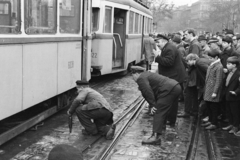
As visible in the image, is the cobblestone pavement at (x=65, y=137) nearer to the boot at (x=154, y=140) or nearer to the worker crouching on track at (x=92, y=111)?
the worker crouching on track at (x=92, y=111)

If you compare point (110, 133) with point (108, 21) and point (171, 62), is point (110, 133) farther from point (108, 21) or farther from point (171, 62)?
point (108, 21)

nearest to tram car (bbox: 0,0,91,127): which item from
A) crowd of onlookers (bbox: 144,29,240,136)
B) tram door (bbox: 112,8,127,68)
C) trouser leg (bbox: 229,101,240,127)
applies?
crowd of onlookers (bbox: 144,29,240,136)

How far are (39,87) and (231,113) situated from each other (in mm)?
3656

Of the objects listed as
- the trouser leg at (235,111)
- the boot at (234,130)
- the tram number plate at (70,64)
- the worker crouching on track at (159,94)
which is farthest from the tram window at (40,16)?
the boot at (234,130)

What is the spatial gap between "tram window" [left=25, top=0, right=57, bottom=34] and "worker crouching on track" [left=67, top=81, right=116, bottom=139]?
3.79ft

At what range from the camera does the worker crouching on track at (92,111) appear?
6.40 meters

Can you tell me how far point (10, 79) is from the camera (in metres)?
5.30

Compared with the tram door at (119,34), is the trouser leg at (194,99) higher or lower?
lower

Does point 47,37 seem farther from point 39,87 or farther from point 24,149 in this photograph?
point 24,149

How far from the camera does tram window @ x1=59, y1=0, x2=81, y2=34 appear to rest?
24.2 feet

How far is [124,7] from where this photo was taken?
1341cm

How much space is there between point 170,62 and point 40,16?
8.53ft

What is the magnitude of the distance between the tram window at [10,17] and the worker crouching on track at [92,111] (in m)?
1.57

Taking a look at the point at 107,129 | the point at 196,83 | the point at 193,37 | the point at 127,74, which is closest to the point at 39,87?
the point at 107,129
